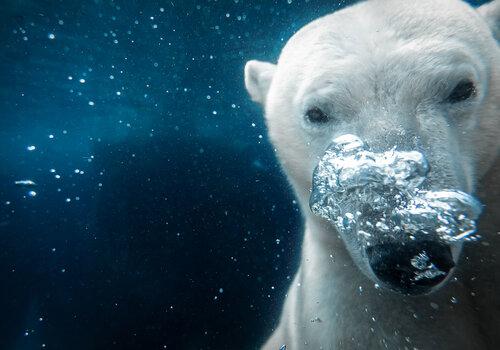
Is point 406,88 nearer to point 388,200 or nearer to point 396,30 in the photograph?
point 396,30

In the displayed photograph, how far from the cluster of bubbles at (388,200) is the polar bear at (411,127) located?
0.06 m

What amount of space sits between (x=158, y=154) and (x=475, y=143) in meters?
14.9

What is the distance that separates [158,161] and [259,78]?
13815 mm

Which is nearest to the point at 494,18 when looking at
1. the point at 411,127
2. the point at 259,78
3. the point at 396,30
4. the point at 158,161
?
the point at 396,30

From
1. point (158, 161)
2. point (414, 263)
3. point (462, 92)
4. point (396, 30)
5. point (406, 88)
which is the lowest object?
Result: point (158, 161)

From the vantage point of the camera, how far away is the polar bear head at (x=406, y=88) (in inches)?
56.8

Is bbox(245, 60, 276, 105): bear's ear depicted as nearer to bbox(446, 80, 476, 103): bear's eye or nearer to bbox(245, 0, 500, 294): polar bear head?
bbox(245, 0, 500, 294): polar bear head

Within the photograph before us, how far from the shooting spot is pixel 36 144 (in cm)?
2127

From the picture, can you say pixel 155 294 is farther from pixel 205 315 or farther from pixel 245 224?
pixel 245 224

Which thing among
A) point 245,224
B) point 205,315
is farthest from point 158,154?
point 205,315

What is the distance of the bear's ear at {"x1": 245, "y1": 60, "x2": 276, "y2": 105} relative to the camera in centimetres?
240

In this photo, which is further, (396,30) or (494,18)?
(494,18)

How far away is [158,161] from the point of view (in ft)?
51.8

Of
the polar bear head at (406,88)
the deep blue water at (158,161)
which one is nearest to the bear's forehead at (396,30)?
the polar bear head at (406,88)
